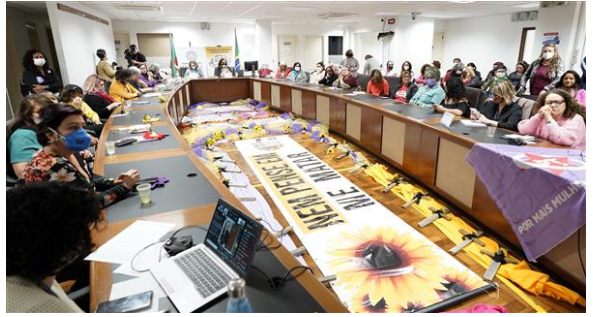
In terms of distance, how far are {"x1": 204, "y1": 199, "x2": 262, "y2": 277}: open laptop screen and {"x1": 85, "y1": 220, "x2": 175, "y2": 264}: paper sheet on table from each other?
276mm

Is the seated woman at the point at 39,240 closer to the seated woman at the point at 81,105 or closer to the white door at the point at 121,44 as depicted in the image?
the seated woman at the point at 81,105

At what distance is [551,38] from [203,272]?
8.47 meters

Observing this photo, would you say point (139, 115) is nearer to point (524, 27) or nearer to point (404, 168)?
point (404, 168)

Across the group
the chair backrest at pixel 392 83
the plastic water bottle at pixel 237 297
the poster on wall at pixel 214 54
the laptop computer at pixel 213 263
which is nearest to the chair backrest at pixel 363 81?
the chair backrest at pixel 392 83

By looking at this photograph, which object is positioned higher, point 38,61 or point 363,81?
point 38,61

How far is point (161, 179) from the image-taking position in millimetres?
2023

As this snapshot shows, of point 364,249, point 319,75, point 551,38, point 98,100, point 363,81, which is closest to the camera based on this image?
point 364,249

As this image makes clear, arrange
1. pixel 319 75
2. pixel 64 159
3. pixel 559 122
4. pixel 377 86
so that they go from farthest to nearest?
pixel 319 75 < pixel 377 86 < pixel 559 122 < pixel 64 159

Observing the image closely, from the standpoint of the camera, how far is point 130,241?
1396mm

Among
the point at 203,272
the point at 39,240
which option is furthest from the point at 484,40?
the point at 39,240

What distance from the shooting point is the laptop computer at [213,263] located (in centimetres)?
109

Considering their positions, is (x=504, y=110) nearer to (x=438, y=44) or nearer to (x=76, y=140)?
(x=76, y=140)

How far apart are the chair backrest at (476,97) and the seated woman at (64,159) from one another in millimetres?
3644

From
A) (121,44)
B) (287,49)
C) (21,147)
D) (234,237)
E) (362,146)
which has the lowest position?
(362,146)
